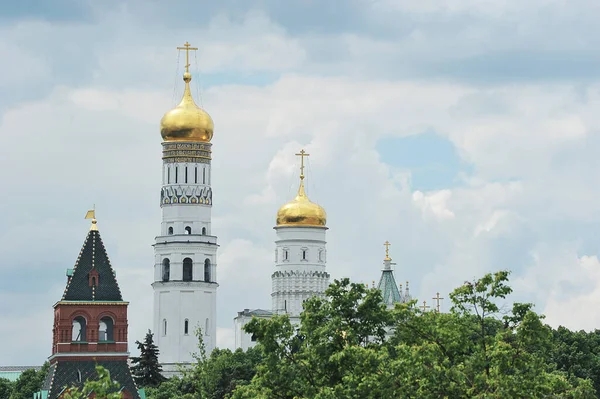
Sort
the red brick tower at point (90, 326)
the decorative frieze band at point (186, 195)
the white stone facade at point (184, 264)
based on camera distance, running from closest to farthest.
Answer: the red brick tower at point (90, 326) → the white stone facade at point (184, 264) → the decorative frieze band at point (186, 195)

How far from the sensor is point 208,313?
387 ft

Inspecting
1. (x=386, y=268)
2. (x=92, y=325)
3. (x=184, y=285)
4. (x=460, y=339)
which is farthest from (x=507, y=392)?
(x=386, y=268)

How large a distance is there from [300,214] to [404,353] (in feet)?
284

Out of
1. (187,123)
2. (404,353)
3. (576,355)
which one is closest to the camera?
(404,353)

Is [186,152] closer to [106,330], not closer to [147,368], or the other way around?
[147,368]

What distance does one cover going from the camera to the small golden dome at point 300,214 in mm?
→ 132625

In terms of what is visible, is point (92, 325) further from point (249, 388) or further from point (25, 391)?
point (249, 388)

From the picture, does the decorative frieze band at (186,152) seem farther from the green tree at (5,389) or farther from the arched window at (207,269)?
the green tree at (5,389)

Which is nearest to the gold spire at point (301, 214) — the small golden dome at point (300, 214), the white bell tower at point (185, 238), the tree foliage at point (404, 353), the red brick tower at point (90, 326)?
the small golden dome at point (300, 214)

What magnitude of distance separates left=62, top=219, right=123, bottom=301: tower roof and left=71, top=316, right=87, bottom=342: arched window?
88cm

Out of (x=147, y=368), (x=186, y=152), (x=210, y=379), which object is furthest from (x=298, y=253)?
(x=210, y=379)

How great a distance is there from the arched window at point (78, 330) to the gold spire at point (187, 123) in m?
40.0

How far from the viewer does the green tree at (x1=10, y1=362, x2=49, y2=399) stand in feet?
296

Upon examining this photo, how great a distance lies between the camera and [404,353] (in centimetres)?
4622
